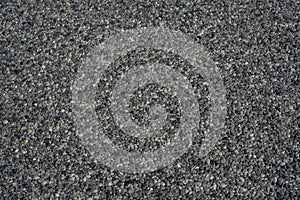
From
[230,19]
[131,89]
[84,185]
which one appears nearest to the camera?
[84,185]

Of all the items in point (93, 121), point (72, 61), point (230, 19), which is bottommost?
point (93, 121)

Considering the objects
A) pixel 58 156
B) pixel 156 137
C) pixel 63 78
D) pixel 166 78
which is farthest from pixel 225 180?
pixel 63 78

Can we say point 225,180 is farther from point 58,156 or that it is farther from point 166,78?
point 58,156

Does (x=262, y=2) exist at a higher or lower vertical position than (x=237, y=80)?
higher

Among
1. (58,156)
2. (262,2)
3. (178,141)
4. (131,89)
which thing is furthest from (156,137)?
(262,2)

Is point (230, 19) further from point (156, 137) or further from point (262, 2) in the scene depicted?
point (156, 137)

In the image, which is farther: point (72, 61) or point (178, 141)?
point (72, 61)

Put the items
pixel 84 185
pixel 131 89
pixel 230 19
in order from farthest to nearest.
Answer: pixel 230 19 < pixel 131 89 < pixel 84 185
